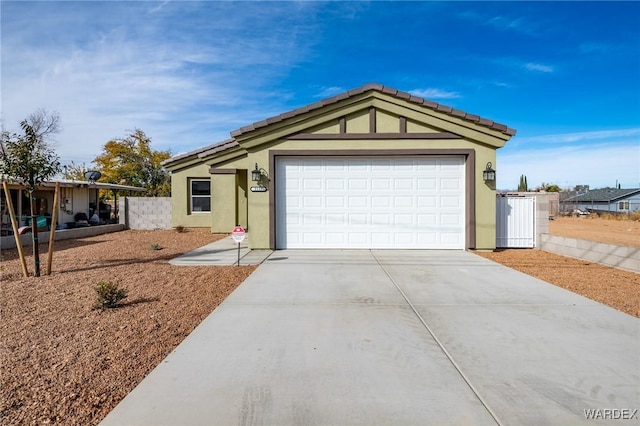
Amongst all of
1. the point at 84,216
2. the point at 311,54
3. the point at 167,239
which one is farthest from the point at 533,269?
the point at 84,216

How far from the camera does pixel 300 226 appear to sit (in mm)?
10203

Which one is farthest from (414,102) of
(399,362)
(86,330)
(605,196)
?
(605,196)

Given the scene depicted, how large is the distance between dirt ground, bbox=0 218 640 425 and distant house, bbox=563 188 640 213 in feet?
130

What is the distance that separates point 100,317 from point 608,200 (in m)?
54.3

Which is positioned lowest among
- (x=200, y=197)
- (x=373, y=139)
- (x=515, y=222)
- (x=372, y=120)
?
(x=515, y=222)

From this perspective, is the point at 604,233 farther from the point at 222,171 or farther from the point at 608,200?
the point at 608,200

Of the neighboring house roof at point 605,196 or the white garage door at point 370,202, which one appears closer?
the white garage door at point 370,202

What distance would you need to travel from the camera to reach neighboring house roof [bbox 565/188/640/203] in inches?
1666

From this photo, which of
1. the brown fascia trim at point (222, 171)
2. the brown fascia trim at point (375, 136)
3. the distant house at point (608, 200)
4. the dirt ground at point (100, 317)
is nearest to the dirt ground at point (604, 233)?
the dirt ground at point (100, 317)

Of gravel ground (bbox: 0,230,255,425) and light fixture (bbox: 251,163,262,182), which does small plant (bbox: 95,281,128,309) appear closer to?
gravel ground (bbox: 0,230,255,425)

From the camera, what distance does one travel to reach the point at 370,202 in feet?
33.3

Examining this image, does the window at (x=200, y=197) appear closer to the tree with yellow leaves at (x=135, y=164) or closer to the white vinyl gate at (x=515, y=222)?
the white vinyl gate at (x=515, y=222)

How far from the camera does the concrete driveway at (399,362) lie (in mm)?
2607

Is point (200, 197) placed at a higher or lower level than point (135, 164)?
lower
